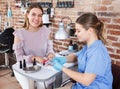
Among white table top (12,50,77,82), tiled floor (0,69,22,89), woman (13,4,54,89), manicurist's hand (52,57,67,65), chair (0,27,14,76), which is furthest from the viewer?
chair (0,27,14,76)

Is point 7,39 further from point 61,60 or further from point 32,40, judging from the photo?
point 61,60

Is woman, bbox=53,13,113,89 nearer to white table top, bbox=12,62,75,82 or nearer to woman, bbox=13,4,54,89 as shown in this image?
white table top, bbox=12,62,75,82

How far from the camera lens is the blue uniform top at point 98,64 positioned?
4.74ft

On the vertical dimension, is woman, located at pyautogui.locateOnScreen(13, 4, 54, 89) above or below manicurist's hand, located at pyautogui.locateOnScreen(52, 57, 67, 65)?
above

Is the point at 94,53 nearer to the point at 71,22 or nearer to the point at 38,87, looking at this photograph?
the point at 38,87

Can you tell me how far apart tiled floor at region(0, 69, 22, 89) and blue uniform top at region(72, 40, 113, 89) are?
1.85m

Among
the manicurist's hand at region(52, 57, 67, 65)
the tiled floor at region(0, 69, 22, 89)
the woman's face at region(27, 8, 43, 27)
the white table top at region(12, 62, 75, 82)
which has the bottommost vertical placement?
the tiled floor at region(0, 69, 22, 89)

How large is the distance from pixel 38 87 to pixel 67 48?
912 mm

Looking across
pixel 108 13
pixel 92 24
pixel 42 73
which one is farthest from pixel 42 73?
pixel 108 13

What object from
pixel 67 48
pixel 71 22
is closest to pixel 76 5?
pixel 71 22

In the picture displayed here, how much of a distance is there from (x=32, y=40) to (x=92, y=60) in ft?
3.12

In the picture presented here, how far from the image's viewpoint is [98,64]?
1442 millimetres

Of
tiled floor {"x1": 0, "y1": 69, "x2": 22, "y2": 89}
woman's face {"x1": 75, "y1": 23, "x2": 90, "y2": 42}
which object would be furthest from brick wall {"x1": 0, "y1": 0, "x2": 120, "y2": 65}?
tiled floor {"x1": 0, "y1": 69, "x2": 22, "y2": 89}

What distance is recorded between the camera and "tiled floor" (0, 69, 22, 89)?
10.3 ft
